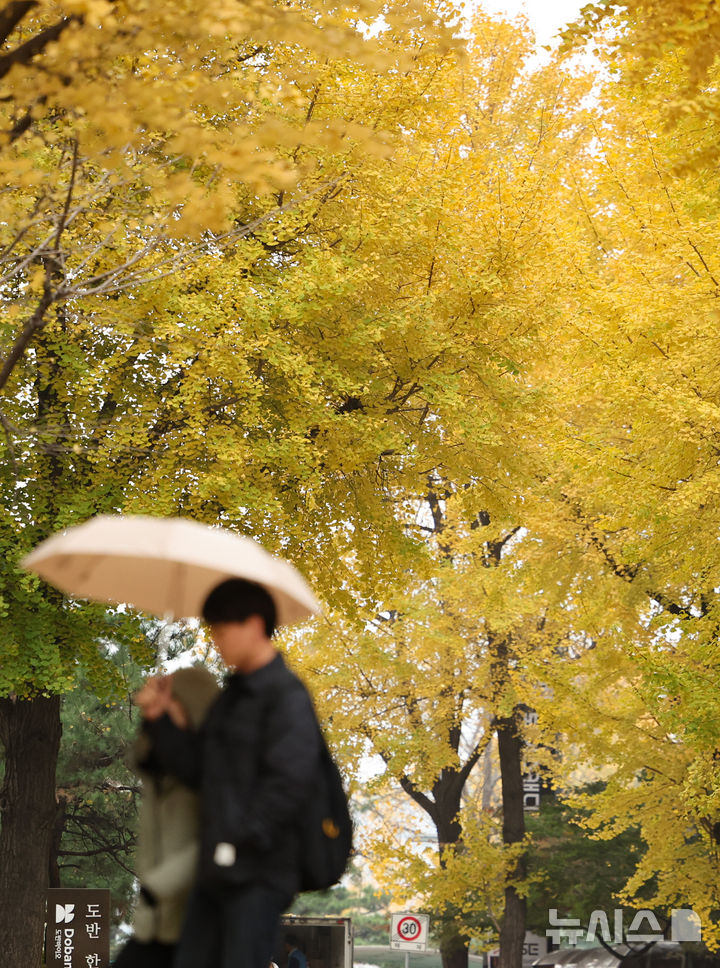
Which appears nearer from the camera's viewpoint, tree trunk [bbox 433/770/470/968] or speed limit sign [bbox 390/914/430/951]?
speed limit sign [bbox 390/914/430/951]

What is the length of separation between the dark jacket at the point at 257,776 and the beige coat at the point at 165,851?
0.13 m

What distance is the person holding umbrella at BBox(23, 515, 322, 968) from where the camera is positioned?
2910 millimetres

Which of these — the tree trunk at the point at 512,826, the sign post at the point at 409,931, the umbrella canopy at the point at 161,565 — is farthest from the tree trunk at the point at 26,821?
the tree trunk at the point at 512,826

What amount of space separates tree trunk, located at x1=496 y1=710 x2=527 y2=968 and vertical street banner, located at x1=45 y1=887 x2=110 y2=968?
877 centimetres

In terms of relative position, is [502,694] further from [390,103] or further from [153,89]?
[153,89]

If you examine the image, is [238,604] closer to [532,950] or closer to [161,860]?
[161,860]

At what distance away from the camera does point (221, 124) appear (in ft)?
39.8

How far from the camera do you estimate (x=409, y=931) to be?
21797mm

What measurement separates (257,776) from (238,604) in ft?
1.59

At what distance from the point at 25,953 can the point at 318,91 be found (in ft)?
29.2

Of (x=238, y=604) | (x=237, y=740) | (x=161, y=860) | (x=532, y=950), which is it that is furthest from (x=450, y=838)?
(x=237, y=740)

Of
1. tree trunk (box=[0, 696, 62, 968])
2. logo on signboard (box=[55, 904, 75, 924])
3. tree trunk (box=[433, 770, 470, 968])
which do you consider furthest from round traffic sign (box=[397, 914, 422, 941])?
tree trunk (box=[0, 696, 62, 968])

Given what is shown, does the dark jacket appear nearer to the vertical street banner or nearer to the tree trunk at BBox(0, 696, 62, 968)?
the tree trunk at BBox(0, 696, 62, 968)

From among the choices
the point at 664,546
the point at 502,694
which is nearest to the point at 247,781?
the point at 664,546
